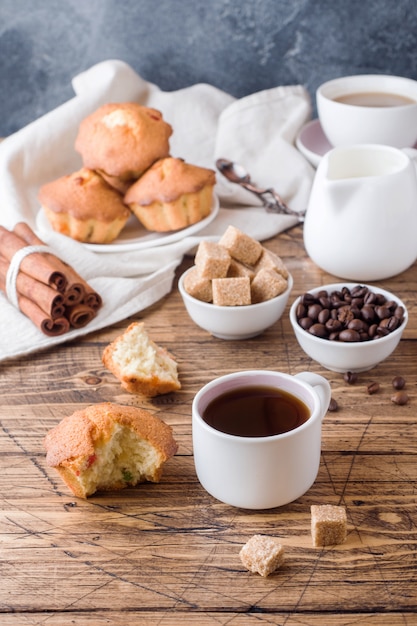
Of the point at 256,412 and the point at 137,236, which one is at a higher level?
the point at 256,412

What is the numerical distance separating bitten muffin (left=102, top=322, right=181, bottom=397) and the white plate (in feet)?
1.56

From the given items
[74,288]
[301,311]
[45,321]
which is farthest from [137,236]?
[301,311]

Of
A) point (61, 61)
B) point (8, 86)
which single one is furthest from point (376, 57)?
point (8, 86)

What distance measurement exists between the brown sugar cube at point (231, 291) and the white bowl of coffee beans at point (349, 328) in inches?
4.4

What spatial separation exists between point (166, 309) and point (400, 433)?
28.3 inches

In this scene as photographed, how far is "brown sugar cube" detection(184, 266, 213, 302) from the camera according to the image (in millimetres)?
1852

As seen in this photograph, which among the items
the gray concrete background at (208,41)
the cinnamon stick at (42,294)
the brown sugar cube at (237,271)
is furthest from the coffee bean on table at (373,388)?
the gray concrete background at (208,41)

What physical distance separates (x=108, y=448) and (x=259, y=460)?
0.28 metres

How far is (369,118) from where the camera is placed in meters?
2.35

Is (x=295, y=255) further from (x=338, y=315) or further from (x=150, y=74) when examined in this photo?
(x=150, y=74)

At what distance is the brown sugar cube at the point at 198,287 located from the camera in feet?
6.07

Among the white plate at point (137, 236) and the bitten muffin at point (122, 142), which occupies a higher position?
the bitten muffin at point (122, 142)

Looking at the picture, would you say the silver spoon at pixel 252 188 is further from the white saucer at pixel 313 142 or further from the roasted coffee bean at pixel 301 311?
the roasted coffee bean at pixel 301 311

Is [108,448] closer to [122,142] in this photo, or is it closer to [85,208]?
[85,208]
